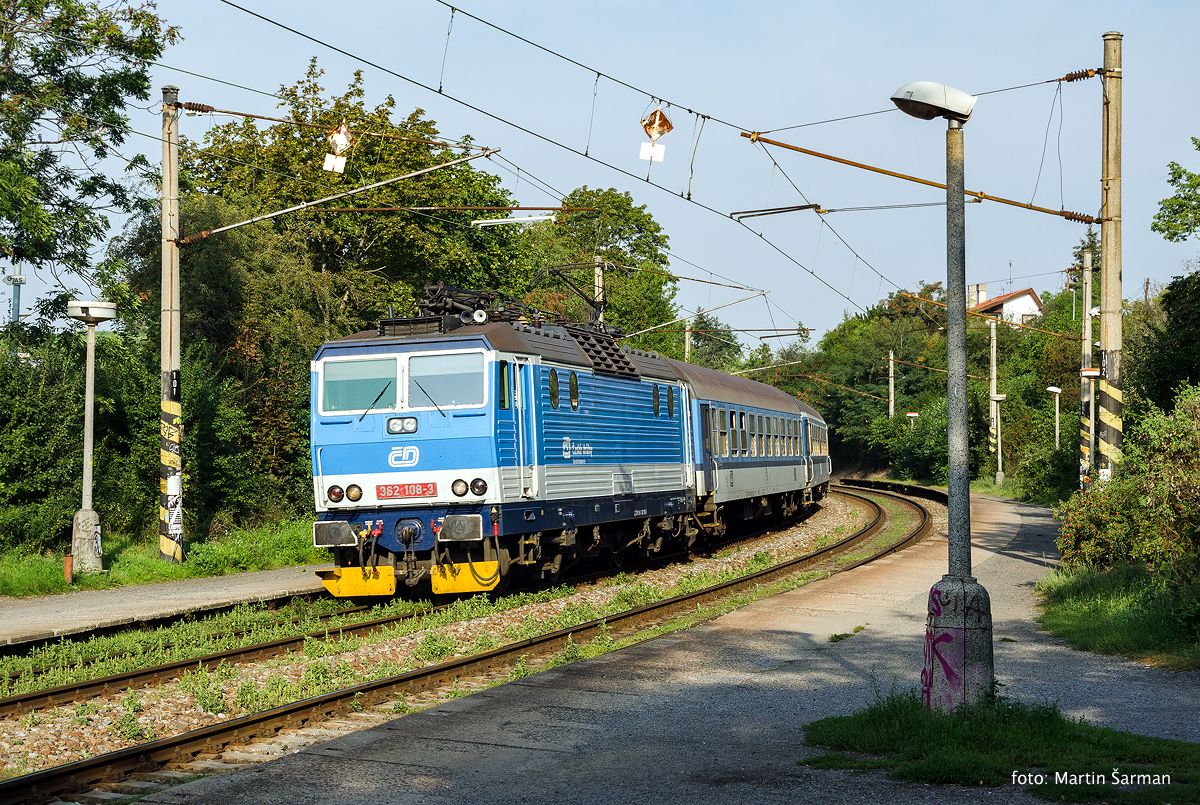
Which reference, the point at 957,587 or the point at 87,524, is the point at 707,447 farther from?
the point at 957,587

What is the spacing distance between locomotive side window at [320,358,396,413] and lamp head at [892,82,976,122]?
341 inches

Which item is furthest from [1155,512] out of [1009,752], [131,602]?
[131,602]

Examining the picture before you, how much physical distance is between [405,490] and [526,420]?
1.79 meters

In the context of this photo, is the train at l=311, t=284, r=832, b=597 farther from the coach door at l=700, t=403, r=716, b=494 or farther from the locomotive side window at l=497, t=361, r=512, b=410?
the coach door at l=700, t=403, r=716, b=494

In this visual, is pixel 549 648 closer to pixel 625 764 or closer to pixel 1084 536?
pixel 625 764

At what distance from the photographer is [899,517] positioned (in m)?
37.2

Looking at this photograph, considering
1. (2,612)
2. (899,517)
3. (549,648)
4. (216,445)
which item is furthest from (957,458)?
(899,517)

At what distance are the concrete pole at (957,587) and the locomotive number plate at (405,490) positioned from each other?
8.09 m

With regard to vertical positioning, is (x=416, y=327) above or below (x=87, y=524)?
above

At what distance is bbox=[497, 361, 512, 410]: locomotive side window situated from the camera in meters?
16.1

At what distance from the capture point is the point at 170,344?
68.2ft

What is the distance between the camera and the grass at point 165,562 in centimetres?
1884

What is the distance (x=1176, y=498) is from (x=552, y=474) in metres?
7.69

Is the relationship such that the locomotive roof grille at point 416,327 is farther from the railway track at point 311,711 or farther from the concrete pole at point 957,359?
the concrete pole at point 957,359
